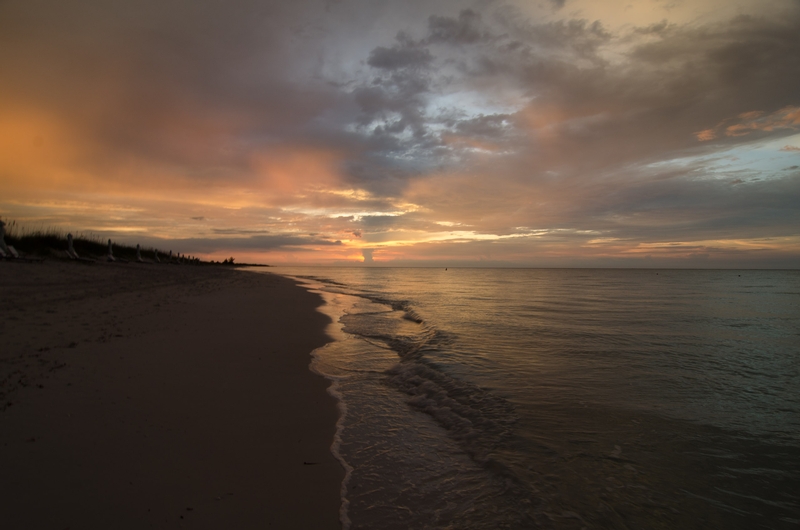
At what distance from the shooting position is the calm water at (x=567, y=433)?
3.54 meters

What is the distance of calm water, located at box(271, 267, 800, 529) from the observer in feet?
11.6

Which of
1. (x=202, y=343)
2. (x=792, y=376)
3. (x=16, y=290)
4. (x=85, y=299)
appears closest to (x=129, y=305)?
(x=85, y=299)

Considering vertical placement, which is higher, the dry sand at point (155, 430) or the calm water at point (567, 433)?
the dry sand at point (155, 430)

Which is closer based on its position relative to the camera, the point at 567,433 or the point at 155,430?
the point at 155,430

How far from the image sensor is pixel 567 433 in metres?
5.15

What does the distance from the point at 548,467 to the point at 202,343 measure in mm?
7671

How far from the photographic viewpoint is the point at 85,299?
12055 mm

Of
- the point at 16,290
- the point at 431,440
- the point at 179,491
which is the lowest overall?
the point at 431,440

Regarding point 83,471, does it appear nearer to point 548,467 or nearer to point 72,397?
point 72,397

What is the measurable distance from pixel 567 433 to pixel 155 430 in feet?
17.1

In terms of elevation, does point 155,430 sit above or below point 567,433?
above

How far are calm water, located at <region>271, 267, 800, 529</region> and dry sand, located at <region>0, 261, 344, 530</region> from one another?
2.02 ft

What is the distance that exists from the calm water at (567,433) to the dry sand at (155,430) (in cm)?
62

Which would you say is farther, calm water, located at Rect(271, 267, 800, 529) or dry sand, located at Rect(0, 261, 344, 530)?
calm water, located at Rect(271, 267, 800, 529)
